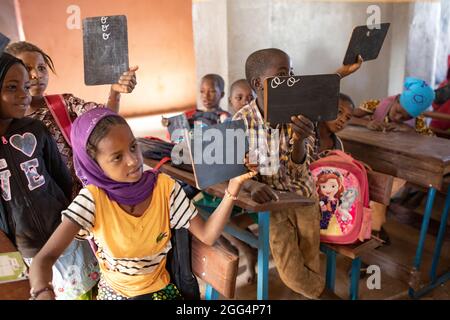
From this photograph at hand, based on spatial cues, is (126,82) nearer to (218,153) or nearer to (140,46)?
(218,153)

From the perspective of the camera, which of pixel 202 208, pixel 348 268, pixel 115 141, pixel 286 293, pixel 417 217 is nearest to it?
pixel 115 141

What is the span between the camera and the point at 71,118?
7.06ft

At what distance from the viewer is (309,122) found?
69.6 inches

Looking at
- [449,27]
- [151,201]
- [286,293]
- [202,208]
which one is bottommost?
[286,293]

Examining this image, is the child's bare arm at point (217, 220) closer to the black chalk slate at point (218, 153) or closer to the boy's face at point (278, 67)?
the black chalk slate at point (218, 153)

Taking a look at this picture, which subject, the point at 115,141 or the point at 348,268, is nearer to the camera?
the point at 115,141

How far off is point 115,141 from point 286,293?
212 centimetres

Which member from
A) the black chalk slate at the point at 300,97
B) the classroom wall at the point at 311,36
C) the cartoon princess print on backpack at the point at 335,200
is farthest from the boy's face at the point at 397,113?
the black chalk slate at the point at 300,97

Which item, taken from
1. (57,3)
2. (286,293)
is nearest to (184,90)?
(57,3)

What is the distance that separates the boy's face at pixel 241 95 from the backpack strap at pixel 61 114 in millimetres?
1608

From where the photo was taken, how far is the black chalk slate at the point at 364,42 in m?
2.24

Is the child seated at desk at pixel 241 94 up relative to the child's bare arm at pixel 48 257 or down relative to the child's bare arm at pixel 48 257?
up

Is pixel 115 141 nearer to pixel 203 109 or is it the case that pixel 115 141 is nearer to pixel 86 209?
pixel 86 209

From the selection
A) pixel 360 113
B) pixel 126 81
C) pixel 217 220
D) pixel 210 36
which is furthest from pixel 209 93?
pixel 217 220
